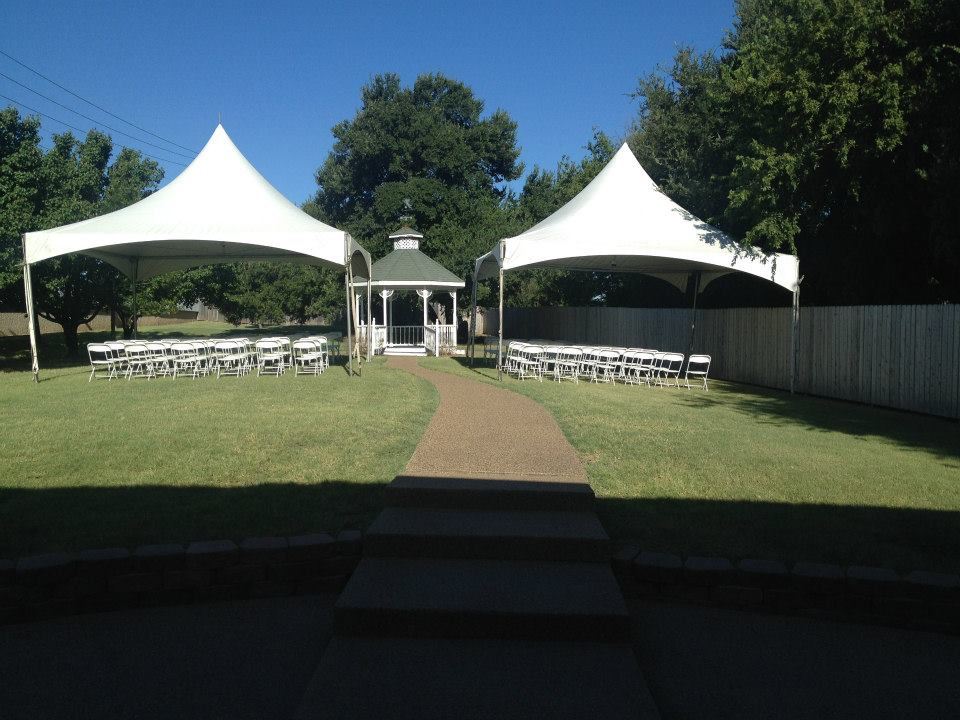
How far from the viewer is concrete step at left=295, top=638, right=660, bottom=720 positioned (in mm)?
3211

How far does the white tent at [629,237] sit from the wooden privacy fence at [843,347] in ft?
3.82

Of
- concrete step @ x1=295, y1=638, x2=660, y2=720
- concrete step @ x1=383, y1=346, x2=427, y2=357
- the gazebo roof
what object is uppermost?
the gazebo roof

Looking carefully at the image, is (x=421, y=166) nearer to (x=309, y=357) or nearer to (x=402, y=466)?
(x=309, y=357)

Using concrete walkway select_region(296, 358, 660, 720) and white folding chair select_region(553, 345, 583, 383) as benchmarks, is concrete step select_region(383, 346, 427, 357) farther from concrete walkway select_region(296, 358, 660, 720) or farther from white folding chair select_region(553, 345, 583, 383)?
concrete walkway select_region(296, 358, 660, 720)

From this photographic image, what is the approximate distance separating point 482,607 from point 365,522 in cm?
150

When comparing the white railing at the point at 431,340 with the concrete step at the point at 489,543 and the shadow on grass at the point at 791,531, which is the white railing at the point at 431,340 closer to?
the shadow on grass at the point at 791,531

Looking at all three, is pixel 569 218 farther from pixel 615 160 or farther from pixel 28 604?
pixel 28 604

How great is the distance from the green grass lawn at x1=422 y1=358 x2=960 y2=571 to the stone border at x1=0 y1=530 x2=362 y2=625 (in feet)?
6.45

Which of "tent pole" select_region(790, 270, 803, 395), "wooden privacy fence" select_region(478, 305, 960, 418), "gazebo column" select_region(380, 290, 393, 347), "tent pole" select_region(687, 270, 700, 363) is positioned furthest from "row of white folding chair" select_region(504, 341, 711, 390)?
"gazebo column" select_region(380, 290, 393, 347)

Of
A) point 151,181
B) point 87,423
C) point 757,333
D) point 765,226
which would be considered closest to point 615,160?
point 765,226

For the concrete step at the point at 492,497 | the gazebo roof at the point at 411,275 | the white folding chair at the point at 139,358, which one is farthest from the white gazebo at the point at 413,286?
the concrete step at the point at 492,497

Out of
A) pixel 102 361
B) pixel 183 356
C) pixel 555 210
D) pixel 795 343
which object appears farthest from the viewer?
pixel 555 210

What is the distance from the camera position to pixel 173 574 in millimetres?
4426

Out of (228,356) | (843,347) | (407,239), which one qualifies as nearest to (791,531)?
(843,347)
